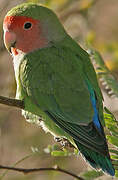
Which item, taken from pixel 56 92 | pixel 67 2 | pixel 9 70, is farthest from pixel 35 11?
pixel 9 70

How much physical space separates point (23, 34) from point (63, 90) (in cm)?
74

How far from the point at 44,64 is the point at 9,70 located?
233 cm

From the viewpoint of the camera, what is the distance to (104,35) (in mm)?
7582

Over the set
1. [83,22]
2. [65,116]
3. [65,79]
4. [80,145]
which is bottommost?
[80,145]

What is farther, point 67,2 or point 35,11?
point 67,2

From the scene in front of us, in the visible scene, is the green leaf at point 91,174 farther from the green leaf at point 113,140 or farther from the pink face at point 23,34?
the pink face at point 23,34

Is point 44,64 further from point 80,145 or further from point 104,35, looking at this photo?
point 104,35

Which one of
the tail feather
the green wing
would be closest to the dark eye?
the green wing

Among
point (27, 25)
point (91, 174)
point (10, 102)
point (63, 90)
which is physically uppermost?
point (27, 25)

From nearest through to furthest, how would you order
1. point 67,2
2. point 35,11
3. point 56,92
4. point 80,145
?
1. point 80,145
2. point 56,92
3. point 35,11
4. point 67,2

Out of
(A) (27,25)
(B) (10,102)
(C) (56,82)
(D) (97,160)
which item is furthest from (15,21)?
(D) (97,160)

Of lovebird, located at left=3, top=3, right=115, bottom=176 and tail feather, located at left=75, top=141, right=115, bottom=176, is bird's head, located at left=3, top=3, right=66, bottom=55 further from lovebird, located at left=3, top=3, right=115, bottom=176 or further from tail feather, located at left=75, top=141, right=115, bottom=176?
tail feather, located at left=75, top=141, right=115, bottom=176

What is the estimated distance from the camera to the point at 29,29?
165 inches

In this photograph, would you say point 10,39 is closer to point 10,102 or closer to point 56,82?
point 56,82
